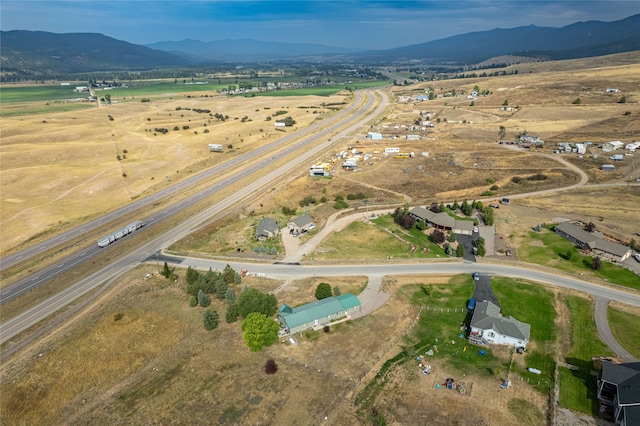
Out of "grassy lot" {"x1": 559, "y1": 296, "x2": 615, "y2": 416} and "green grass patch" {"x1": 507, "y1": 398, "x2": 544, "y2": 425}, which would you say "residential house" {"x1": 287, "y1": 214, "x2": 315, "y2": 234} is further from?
"green grass patch" {"x1": 507, "y1": 398, "x2": 544, "y2": 425}

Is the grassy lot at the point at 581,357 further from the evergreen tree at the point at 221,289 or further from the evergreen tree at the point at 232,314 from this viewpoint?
the evergreen tree at the point at 221,289

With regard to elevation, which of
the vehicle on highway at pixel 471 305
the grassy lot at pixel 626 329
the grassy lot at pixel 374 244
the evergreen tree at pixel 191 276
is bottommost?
the grassy lot at pixel 626 329

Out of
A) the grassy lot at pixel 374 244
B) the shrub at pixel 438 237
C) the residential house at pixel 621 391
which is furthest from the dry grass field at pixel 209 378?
the shrub at pixel 438 237

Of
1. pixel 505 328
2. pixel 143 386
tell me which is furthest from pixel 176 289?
pixel 505 328

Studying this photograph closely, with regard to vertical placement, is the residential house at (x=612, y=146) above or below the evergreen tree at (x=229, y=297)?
above

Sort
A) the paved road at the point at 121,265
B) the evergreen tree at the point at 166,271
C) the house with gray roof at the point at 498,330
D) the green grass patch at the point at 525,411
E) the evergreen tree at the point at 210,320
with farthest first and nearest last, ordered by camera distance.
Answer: the evergreen tree at the point at 166,271 < the paved road at the point at 121,265 < the evergreen tree at the point at 210,320 < the house with gray roof at the point at 498,330 < the green grass patch at the point at 525,411

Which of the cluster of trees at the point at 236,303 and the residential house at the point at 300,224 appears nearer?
the cluster of trees at the point at 236,303

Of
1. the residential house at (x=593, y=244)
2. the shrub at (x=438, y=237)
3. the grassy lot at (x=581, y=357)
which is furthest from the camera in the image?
the shrub at (x=438, y=237)

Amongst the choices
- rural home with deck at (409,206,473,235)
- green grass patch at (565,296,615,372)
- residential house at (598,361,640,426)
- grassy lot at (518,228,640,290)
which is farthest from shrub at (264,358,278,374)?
grassy lot at (518,228,640,290)
